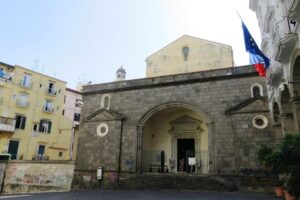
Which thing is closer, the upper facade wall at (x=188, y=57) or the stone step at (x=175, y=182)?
the stone step at (x=175, y=182)

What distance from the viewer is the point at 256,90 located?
12258mm

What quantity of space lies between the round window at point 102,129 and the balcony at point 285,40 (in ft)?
33.0

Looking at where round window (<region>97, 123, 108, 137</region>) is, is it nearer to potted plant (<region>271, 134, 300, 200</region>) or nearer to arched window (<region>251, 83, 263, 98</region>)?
arched window (<region>251, 83, 263, 98</region>)

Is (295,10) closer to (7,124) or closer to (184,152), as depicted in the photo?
(184,152)

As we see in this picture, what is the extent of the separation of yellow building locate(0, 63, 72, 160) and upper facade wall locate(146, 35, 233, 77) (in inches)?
413

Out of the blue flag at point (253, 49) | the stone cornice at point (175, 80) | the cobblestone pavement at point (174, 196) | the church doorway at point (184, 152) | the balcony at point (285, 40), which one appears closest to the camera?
the balcony at point (285, 40)

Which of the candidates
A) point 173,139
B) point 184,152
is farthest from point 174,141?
point 184,152

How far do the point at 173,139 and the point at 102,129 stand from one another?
4.40m

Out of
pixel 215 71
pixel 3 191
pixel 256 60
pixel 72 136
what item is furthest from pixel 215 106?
pixel 72 136

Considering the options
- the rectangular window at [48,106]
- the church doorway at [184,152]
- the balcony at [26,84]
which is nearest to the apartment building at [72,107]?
the rectangular window at [48,106]

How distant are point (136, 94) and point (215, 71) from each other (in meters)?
4.67

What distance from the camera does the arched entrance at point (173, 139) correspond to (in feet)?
46.8

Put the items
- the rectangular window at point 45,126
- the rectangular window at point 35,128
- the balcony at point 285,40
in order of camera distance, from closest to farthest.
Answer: the balcony at point 285,40 < the rectangular window at point 35,128 < the rectangular window at point 45,126

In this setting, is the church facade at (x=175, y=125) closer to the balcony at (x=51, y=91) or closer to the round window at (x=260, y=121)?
the round window at (x=260, y=121)
